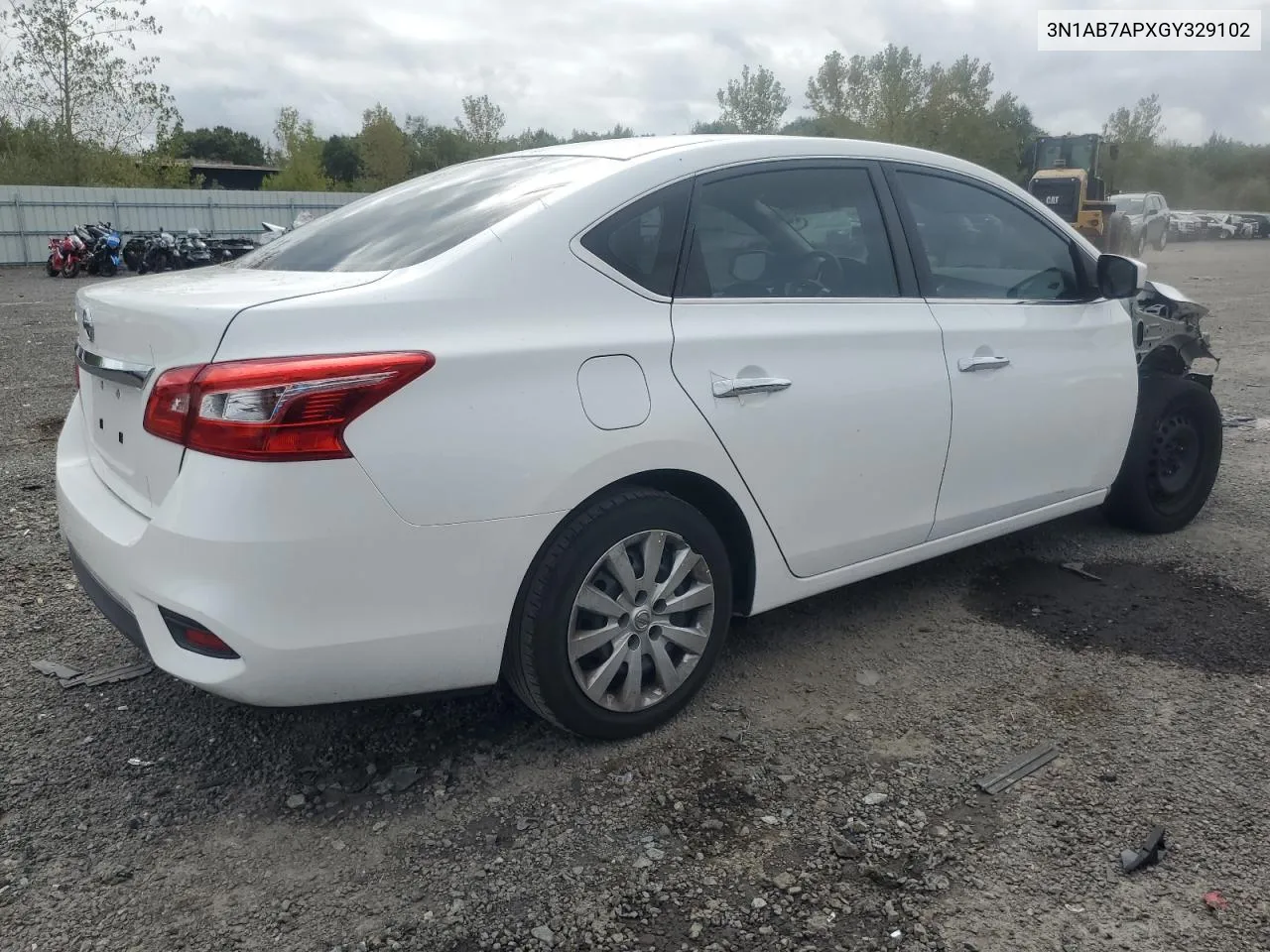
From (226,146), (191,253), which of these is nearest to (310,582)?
(191,253)

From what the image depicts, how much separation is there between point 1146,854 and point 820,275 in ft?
6.10

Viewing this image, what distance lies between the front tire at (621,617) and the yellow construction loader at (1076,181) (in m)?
24.0

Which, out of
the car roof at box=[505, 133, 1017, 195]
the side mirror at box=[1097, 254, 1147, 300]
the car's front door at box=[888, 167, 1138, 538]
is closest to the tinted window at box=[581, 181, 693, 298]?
the car roof at box=[505, 133, 1017, 195]

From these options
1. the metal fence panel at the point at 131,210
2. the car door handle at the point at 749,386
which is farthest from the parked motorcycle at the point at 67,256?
the car door handle at the point at 749,386

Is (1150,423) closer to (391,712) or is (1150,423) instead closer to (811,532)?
(811,532)

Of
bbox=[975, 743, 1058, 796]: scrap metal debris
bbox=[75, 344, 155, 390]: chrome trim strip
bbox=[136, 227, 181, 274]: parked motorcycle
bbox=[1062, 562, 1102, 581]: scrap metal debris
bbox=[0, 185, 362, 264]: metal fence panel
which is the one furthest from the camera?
bbox=[0, 185, 362, 264]: metal fence panel

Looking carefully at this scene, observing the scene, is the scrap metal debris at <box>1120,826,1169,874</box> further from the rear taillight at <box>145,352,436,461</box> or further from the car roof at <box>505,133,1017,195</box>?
the car roof at <box>505,133,1017,195</box>

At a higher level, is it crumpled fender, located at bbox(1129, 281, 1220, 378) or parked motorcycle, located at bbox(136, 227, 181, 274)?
parked motorcycle, located at bbox(136, 227, 181, 274)

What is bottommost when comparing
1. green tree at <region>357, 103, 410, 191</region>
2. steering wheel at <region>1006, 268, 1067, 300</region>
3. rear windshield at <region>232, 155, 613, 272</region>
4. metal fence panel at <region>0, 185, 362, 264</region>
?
steering wheel at <region>1006, 268, 1067, 300</region>

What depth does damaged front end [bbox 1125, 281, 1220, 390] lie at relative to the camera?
470 centimetres

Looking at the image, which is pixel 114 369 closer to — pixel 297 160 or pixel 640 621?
pixel 640 621

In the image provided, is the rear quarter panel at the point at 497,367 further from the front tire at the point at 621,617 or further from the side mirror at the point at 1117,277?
the side mirror at the point at 1117,277

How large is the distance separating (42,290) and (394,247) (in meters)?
20.4

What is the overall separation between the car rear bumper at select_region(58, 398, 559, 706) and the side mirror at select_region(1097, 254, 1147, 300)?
2.74m
